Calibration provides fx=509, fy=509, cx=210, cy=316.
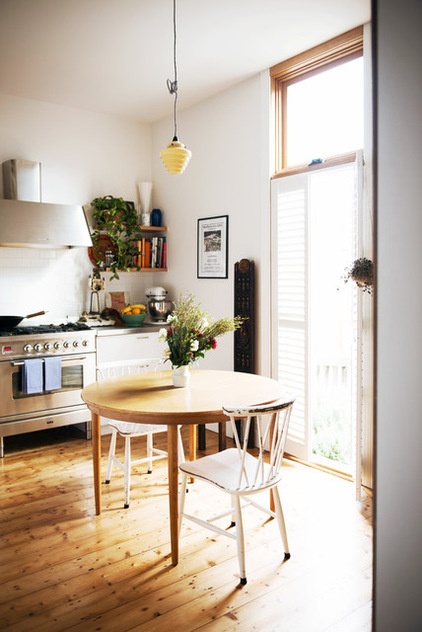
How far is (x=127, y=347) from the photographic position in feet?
15.3

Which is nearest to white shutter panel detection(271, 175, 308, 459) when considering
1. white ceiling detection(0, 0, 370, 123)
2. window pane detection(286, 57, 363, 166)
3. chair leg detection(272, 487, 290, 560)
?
window pane detection(286, 57, 363, 166)

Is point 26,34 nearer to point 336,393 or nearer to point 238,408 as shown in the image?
point 238,408

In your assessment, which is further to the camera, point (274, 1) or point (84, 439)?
point (84, 439)

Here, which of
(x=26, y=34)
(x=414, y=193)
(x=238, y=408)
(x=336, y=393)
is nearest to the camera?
(x=414, y=193)

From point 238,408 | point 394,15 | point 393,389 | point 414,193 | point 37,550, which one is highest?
point 394,15

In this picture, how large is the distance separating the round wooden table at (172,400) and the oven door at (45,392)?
127cm

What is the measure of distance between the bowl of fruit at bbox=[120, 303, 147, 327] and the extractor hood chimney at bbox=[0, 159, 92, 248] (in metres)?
0.74

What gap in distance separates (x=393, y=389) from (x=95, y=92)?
4.53 meters

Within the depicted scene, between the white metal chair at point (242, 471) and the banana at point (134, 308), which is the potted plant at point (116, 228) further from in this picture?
the white metal chair at point (242, 471)

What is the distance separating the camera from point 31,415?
413 centimetres

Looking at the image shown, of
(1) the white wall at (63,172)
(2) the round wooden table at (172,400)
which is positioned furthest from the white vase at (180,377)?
(1) the white wall at (63,172)

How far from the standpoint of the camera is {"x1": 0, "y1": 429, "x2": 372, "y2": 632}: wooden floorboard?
80.4 inches

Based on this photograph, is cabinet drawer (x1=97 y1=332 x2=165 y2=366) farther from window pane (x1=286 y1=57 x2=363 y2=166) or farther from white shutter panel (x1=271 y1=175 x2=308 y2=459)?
window pane (x1=286 y1=57 x2=363 y2=166)

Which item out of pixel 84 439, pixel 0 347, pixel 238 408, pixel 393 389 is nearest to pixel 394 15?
pixel 393 389
